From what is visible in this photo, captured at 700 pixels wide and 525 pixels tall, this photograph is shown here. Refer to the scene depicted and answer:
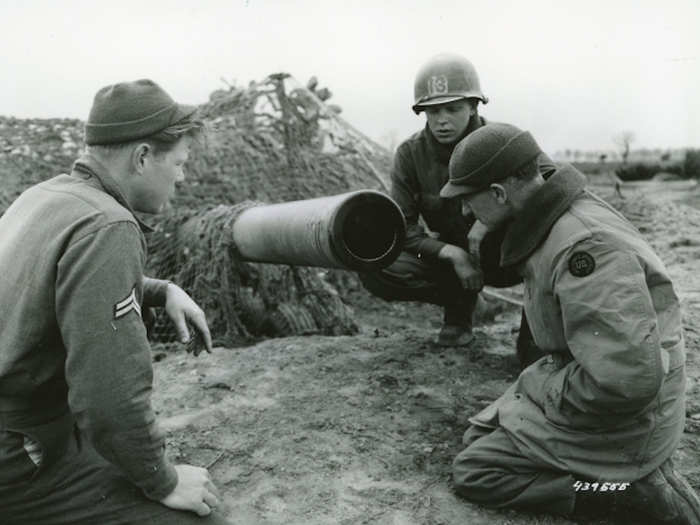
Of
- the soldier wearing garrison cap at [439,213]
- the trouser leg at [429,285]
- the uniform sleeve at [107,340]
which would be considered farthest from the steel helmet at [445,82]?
the uniform sleeve at [107,340]

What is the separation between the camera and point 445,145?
4.71 m

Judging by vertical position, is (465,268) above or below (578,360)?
below

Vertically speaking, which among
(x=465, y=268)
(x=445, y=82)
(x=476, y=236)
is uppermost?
(x=445, y=82)

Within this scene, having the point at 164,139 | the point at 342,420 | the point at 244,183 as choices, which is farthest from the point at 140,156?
the point at 244,183

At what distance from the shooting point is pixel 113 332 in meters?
1.85

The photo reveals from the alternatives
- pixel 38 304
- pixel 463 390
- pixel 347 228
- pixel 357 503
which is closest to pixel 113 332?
pixel 38 304

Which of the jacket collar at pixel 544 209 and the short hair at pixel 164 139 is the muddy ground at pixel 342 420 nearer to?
the jacket collar at pixel 544 209

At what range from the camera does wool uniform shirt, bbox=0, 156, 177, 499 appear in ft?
6.03

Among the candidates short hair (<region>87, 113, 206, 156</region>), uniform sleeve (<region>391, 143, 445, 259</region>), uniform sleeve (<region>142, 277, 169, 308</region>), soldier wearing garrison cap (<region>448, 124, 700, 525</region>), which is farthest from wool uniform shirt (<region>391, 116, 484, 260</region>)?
short hair (<region>87, 113, 206, 156</region>)

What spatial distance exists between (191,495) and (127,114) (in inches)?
44.8

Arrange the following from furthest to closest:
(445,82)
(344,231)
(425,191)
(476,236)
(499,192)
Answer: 1. (425,191)
2. (445,82)
3. (476,236)
4. (344,231)
5. (499,192)

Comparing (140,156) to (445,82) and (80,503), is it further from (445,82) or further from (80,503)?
(445,82)

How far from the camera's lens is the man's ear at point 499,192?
9.20 feet

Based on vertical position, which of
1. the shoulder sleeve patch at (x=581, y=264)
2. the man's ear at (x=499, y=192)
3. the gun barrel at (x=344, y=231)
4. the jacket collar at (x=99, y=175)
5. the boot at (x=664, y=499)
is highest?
the jacket collar at (x=99, y=175)
